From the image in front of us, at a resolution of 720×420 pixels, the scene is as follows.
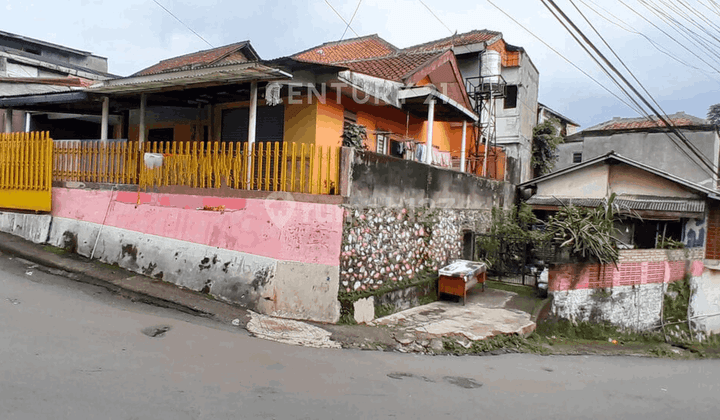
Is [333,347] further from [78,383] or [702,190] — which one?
[702,190]

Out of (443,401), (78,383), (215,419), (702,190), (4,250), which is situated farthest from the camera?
(702,190)

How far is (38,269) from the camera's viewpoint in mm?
7902

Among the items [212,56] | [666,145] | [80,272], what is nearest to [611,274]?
[80,272]

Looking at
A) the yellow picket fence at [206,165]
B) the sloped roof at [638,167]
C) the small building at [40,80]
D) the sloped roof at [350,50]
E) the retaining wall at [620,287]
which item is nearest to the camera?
the yellow picket fence at [206,165]

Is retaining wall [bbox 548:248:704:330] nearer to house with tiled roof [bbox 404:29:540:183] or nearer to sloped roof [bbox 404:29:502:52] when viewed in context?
house with tiled roof [bbox 404:29:540:183]

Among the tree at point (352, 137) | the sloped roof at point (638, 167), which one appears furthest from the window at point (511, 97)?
the tree at point (352, 137)

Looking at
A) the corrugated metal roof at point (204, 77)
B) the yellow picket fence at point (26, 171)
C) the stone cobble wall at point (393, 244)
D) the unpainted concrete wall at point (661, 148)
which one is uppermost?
the unpainted concrete wall at point (661, 148)

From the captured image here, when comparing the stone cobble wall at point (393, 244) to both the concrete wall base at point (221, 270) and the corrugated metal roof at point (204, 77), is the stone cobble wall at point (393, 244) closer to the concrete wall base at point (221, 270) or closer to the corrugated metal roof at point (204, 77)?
the concrete wall base at point (221, 270)

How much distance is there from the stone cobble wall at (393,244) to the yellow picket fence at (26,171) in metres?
6.83

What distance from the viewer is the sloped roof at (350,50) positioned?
565 inches

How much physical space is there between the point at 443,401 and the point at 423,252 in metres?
4.73

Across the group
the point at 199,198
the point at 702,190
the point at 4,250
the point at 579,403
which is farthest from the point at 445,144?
the point at 4,250

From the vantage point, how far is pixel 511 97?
19.2 m

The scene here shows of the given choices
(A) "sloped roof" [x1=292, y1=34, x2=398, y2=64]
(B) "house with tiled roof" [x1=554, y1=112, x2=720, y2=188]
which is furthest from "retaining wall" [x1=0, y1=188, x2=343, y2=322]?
(B) "house with tiled roof" [x1=554, y1=112, x2=720, y2=188]
